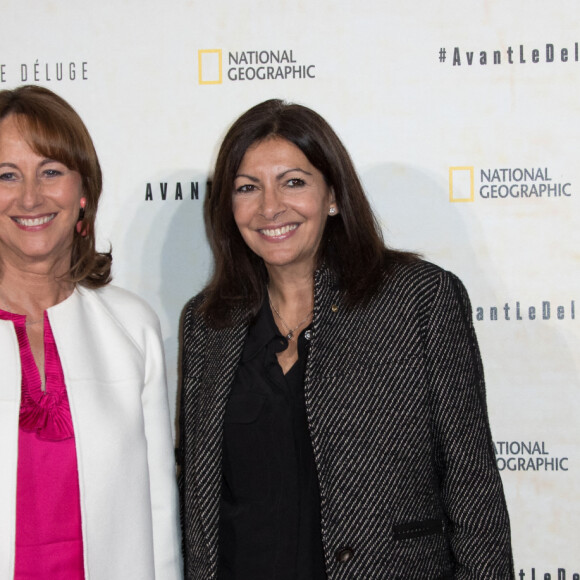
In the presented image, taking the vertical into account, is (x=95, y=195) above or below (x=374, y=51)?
below

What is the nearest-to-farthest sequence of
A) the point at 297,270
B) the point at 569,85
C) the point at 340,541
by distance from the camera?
1. the point at 340,541
2. the point at 297,270
3. the point at 569,85

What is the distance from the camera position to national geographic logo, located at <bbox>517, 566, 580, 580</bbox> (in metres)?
2.32

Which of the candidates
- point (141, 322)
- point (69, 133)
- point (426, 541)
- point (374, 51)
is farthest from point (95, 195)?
point (426, 541)

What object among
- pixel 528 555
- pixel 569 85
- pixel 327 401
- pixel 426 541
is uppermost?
pixel 569 85

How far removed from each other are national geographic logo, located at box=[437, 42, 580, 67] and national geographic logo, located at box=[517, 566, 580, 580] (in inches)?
63.0

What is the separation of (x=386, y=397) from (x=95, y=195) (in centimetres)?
93

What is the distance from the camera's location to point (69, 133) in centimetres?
183

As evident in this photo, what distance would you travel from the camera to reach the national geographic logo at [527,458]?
2303mm

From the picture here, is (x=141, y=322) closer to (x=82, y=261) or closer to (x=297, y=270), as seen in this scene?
(x=82, y=261)

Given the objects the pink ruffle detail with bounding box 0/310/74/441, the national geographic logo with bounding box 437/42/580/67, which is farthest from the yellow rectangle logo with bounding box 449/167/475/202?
the pink ruffle detail with bounding box 0/310/74/441

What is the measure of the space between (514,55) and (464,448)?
4.15ft

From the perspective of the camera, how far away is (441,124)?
2.29m

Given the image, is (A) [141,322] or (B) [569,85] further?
(B) [569,85]

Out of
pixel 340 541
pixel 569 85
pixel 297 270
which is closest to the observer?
pixel 340 541
